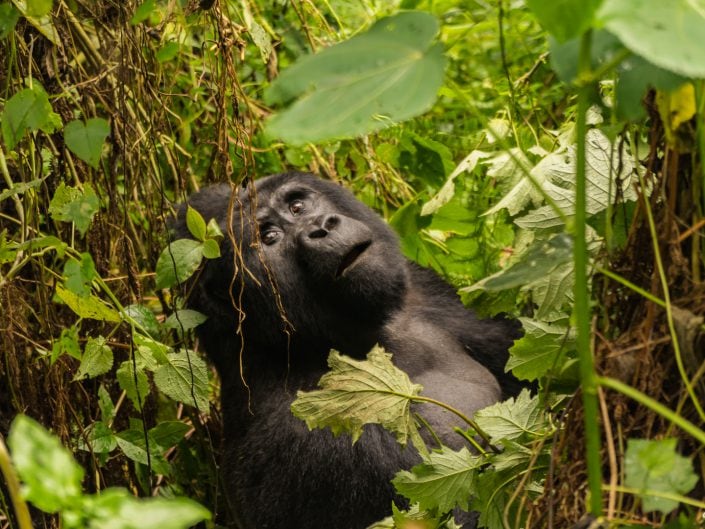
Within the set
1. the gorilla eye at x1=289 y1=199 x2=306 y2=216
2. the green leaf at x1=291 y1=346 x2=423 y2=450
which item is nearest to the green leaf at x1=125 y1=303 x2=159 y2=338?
the gorilla eye at x1=289 y1=199 x2=306 y2=216

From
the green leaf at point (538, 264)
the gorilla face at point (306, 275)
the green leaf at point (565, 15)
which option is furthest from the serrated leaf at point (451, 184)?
the green leaf at point (565, 15)

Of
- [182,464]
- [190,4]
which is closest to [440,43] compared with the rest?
[190,4]

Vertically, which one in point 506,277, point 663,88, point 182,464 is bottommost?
point 182,464

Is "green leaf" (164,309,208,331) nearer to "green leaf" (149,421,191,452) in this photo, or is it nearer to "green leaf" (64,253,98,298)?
"green leaf" (149,421,191,452)

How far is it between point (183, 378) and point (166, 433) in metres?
0.45

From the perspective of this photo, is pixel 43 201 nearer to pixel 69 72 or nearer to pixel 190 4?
pixel 69 72

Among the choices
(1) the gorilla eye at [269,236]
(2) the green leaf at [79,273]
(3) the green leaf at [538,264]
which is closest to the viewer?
(3) the green leaf at [538,264]

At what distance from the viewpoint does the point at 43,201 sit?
2.68 metres

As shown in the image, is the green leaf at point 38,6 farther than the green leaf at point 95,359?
No

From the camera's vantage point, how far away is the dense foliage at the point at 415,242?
1006 mm

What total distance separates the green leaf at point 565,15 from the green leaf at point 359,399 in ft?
3.38

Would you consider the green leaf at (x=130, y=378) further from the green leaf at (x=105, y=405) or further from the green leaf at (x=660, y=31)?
the green leaf at (x=660, y=31)

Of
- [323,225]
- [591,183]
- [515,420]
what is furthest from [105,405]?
[591,183]

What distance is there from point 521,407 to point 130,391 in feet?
3.51
